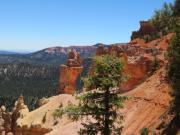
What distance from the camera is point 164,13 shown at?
2948 inches

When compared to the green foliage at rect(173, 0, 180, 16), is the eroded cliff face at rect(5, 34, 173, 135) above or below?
below

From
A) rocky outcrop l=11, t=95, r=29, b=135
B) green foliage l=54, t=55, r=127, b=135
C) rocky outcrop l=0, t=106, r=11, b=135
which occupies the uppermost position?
green foliage l=54, t=55, r=127, b=135

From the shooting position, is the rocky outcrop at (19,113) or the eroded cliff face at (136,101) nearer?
the eroded cliff face at (136,101)

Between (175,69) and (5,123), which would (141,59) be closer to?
(175,69)

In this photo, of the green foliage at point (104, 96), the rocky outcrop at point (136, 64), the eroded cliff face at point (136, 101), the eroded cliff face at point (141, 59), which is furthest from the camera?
the rocky outcrop at point (136, 64)

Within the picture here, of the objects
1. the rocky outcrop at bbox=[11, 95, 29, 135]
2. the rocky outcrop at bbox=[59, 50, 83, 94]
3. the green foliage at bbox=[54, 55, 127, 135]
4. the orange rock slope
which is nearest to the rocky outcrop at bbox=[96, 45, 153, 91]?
the orange rock slope

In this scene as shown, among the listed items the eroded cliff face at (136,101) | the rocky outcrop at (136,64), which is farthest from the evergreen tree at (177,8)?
the rocky outcrop at (136,64)

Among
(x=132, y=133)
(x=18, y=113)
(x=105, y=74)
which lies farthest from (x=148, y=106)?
(x=18, y=113)

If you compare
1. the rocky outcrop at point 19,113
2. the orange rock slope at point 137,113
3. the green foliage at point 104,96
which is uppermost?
the green foliage at point 104,96

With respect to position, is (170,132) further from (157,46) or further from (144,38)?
(144,38)

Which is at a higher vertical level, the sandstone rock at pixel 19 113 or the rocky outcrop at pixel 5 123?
the sandstone rock at pixel 19 113

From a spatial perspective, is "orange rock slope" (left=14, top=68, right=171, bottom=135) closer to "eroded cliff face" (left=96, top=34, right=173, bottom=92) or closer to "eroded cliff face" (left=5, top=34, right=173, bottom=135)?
"eroded cliff face" (left=5, top=34, right=173, bottom=135)

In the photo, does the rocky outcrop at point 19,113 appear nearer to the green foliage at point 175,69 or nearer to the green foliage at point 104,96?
the green foliage at point 175,69

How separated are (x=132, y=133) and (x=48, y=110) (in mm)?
24648
